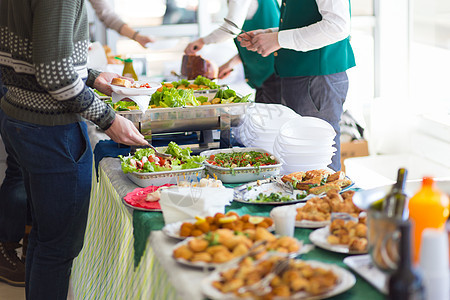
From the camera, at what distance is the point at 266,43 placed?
224cm

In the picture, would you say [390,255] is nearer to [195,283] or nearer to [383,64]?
[195,283]

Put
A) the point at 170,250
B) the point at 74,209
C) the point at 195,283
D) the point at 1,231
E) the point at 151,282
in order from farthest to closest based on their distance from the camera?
the point at 1,231 → the point at 74,209 → the point at 151,282 → the point at 170,250 → the point at 195,283

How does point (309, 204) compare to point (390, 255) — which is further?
point (309, 204)

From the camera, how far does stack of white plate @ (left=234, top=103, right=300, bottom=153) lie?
6.43ft

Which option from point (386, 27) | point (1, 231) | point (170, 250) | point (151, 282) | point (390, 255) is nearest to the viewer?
point (390, 255)

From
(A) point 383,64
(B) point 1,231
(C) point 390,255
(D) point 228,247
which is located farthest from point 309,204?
(A) point 383,64

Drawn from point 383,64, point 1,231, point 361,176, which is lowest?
point 361,176

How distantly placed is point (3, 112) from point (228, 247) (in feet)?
3.35

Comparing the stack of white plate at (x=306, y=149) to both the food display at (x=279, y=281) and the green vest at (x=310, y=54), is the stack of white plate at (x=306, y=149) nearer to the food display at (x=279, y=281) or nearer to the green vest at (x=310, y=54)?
the green vest at (x=310, y=54)

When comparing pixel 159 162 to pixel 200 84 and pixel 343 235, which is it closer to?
pixel 343 235

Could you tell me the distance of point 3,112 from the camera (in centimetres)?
178

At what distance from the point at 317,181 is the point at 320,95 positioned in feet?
3.13

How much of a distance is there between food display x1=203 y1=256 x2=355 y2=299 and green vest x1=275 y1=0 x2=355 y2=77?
152cm

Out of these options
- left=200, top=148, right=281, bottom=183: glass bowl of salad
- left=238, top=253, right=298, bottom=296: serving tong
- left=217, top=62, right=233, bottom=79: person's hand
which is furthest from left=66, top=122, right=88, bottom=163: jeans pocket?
left=217, top=62, right=233, bottom=79: person's hand
